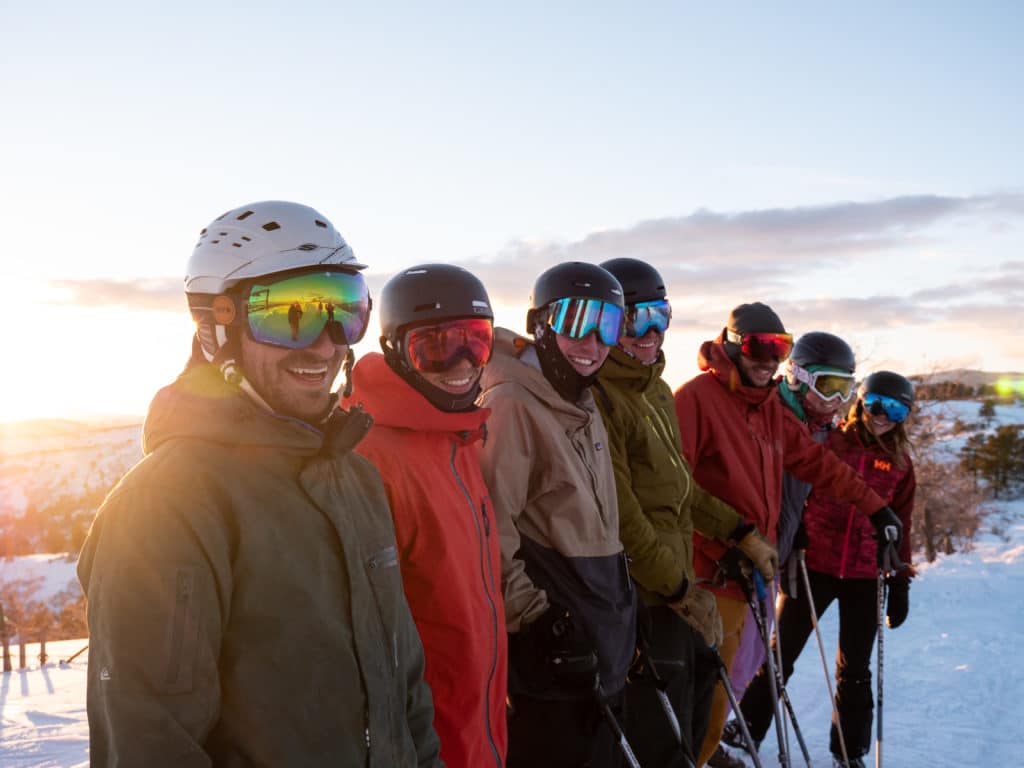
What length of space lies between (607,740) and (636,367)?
188 cm

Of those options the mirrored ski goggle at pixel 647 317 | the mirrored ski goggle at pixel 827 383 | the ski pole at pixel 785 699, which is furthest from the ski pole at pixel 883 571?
the mirrored ski goggle at pixel 647 317

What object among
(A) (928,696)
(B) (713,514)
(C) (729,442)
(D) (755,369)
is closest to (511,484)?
(B) (713,514)

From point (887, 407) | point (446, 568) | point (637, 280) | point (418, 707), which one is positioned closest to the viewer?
point (418, 707)

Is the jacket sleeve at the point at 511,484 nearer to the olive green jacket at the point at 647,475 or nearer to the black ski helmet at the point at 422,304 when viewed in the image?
the black ski helmet at the point at 422,304

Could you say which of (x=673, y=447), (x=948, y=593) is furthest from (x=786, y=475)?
(x=948, y=593)

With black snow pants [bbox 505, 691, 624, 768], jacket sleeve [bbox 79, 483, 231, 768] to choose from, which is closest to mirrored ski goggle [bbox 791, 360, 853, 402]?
black snow pants [bbox 505, 691, 624, 768]

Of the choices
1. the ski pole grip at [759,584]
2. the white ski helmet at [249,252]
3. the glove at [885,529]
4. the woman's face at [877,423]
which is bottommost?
the ski pole grip at [759,584]

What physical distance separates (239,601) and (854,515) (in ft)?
17.6

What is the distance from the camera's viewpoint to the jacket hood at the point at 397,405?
2.90m

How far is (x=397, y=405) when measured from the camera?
2926 mm

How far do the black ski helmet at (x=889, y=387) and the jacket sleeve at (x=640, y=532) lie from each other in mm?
2746

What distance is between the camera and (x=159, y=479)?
1.77 m

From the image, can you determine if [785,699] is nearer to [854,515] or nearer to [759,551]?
[759,551]

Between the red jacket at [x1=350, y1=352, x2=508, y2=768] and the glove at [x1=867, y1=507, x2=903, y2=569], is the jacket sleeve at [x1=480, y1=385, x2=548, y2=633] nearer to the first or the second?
the red jacket at [x1=350, y1=352, x2=508, y2=768]
